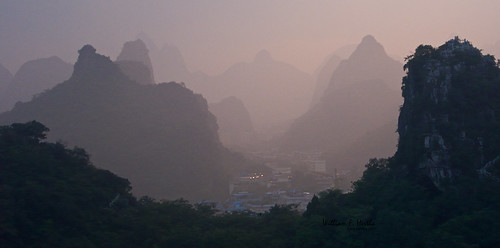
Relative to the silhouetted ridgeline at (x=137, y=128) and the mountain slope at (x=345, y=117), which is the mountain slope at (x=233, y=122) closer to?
the mountain slope at (x=345, y=117)

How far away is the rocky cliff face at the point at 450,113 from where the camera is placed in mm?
11234

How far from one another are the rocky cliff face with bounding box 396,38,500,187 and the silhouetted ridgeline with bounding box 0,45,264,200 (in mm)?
19090

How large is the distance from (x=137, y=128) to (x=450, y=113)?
26.0m

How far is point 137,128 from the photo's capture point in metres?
34.1

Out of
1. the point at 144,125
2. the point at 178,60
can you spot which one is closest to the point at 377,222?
the point at 144,125

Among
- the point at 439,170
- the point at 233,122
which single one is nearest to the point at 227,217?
the point at 439,170

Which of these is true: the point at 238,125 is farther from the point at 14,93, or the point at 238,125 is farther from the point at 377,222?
the point at 377,222

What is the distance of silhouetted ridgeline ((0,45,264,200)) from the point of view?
98.5ft

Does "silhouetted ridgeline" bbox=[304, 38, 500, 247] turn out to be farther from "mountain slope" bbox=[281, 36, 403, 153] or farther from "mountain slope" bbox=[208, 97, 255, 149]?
"mountain slope" bbox=[208, 97, 255, 149]

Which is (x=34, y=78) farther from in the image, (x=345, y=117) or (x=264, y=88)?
(x=264, y=88)

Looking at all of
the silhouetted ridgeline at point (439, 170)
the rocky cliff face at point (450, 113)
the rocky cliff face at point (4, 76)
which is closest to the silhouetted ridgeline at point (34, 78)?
the rocky cliff face at point (4, 76)

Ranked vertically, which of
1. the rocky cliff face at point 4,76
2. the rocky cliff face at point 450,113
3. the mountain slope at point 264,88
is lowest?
the rocky cliff face at point 450,113

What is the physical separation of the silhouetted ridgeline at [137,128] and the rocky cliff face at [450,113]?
19090 millimetres

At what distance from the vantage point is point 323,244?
9.43m
